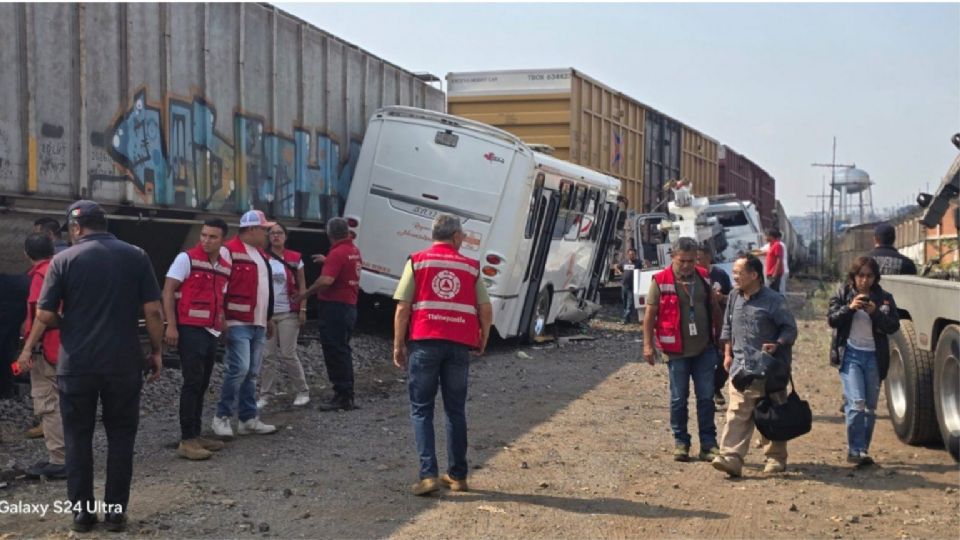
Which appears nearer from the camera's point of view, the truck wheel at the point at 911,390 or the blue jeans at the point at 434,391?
the blue jeans at the point at 434,391

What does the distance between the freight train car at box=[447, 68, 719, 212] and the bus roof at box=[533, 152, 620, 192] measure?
161 cm

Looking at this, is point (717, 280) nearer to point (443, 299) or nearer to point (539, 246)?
point (443, 299)

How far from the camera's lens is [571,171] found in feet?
51.6

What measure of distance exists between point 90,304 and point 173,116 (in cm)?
591

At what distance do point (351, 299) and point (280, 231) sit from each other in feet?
2.89

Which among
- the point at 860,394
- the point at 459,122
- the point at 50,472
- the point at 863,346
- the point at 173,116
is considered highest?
the point at 459,122

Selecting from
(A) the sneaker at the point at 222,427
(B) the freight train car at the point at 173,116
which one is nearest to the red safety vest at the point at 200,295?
(A) the sneaker at the point at 222,427

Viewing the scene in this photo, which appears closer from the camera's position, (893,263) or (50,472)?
(50,472)

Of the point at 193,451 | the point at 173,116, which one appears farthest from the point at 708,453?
the point at 173,116

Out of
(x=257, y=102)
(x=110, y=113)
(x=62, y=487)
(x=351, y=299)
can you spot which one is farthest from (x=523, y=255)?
(x=62, y=487)

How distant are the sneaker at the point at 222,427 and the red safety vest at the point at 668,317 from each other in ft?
10.6

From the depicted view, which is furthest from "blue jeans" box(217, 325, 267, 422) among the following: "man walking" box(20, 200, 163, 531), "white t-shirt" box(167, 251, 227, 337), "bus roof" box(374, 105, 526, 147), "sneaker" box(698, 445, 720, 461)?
"bus roof" box(374, 105, 526, 147)

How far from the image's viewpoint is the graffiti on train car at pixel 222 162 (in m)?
→ 10.6

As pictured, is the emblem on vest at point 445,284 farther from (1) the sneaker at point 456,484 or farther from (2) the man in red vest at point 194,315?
(2) the man in red vest at point 194,315
